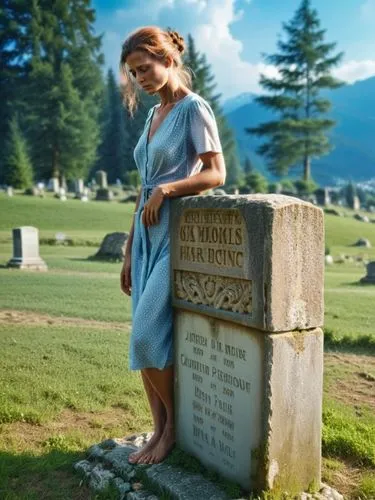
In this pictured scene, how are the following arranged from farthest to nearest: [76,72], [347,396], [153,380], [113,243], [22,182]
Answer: [76,72]
[22,182]
[113,243]
[347,396]
[153,380]

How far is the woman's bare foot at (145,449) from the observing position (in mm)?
3420

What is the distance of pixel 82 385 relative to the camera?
16.7ft

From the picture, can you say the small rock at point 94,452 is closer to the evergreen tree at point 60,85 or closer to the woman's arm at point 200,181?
the woman's arm at point 200,181

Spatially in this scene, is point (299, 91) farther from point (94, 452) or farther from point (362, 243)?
point (94, 452)

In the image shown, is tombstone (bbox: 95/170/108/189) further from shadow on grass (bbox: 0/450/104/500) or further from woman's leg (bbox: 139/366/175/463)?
woman's leg (bbox: 139/366/175/463)

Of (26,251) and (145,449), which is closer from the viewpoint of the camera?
(145,449)

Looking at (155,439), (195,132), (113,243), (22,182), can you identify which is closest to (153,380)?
(155,439)

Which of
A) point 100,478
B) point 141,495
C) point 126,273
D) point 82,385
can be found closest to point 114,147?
point 82,385

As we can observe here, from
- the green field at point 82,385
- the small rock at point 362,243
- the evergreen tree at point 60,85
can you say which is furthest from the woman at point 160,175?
the evergreen tree at point 60,85

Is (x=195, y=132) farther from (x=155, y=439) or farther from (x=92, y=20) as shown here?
(x=92, y=20)

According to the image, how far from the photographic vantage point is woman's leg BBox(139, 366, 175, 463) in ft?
11.3

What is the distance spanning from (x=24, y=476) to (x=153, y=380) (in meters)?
0.99

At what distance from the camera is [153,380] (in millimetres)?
3498

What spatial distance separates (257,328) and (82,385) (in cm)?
279
